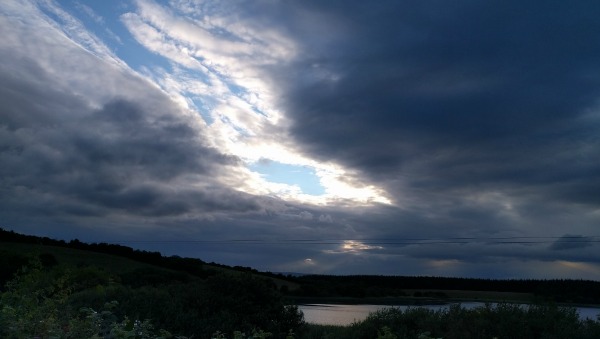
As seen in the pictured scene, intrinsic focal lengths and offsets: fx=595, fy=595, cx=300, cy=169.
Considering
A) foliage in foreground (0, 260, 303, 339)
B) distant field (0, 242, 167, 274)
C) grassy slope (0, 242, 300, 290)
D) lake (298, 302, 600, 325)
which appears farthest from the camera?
distant field (0, 242, 167, 274)

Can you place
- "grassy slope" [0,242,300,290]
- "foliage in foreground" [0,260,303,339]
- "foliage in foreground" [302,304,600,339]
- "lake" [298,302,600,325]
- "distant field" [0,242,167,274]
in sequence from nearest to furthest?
"foliage in foreground" [302,304,600,339], "lake" [298,302,600,325], "foliage in foreground" [0,260,303,339], "grassy slope" [0,242,300,290], "distant field" [0,242,167,274]

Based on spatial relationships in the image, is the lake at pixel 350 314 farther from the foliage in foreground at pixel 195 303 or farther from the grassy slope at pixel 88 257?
the grassy slope at pixel 88 257

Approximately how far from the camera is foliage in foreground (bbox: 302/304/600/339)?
1458cm

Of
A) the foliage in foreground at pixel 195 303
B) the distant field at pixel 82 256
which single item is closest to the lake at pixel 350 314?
the foliage in foreground at pixel 195 303

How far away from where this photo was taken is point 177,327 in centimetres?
1828

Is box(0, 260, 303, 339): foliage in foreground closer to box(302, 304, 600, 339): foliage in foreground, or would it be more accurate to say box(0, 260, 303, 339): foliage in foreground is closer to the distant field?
box(302, 304, 600, 339): foliage in foreground

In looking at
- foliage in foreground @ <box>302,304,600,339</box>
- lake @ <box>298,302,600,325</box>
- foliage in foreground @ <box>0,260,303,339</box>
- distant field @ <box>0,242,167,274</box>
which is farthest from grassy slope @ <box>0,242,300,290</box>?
foliage in foreground @ <box>302,304,600,339</box>

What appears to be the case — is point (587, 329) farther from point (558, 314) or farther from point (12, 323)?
point (12, 323)

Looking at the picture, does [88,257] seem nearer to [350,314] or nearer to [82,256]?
[82,256]

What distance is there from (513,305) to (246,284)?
9.46 metres

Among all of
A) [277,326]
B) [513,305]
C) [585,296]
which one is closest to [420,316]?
[513,305]

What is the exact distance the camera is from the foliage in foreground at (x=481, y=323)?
14578mm

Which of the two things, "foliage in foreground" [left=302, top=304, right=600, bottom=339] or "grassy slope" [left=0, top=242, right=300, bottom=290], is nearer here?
"foliage in foreground" [left=302, top=304, right=600, bottom=339]

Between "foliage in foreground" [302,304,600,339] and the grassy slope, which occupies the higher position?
the grassy slope
